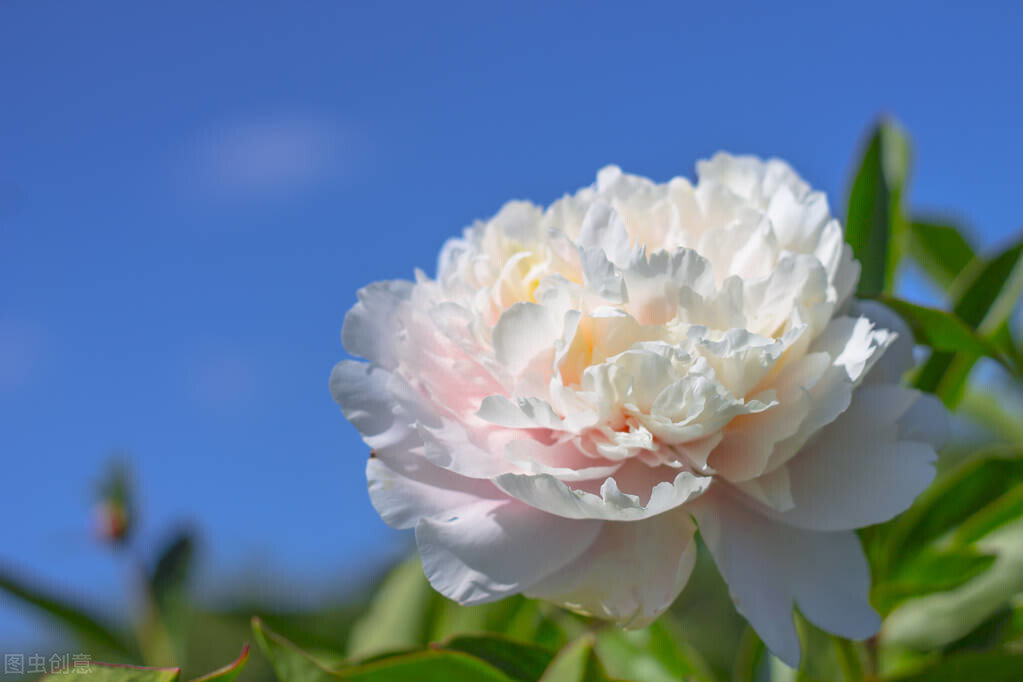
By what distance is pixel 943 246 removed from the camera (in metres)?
1.42

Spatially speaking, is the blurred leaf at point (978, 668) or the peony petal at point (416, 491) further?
the blurred leaf at point (978, 668)

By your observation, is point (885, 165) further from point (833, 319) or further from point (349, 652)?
point (349, 652)

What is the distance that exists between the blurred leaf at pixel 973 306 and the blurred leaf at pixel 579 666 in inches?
23.4

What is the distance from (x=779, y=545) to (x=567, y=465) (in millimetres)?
182

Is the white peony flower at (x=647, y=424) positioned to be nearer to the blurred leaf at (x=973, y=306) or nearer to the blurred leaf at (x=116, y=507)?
the blurred leaf at (x=973, y=306)

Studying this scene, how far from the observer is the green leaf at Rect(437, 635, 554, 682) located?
29.4 inches

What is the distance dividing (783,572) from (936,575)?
0.30 m

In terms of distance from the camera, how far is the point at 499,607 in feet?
3.58

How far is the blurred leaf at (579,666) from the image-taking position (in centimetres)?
59

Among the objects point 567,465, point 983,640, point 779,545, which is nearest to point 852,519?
point 779,545

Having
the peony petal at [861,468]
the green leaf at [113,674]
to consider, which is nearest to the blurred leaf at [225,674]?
the green leaf at [113,674]

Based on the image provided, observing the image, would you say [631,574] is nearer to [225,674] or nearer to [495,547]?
[495,547]

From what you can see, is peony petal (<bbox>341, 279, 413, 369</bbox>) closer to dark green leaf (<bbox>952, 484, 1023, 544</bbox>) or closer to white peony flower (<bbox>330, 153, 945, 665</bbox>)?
white peony flower (<bbox>330, 153, 945, 665</bbox>)

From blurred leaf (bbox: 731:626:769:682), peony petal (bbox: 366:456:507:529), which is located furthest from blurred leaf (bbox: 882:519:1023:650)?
peony petal (bbox: 366:456:507:529)
